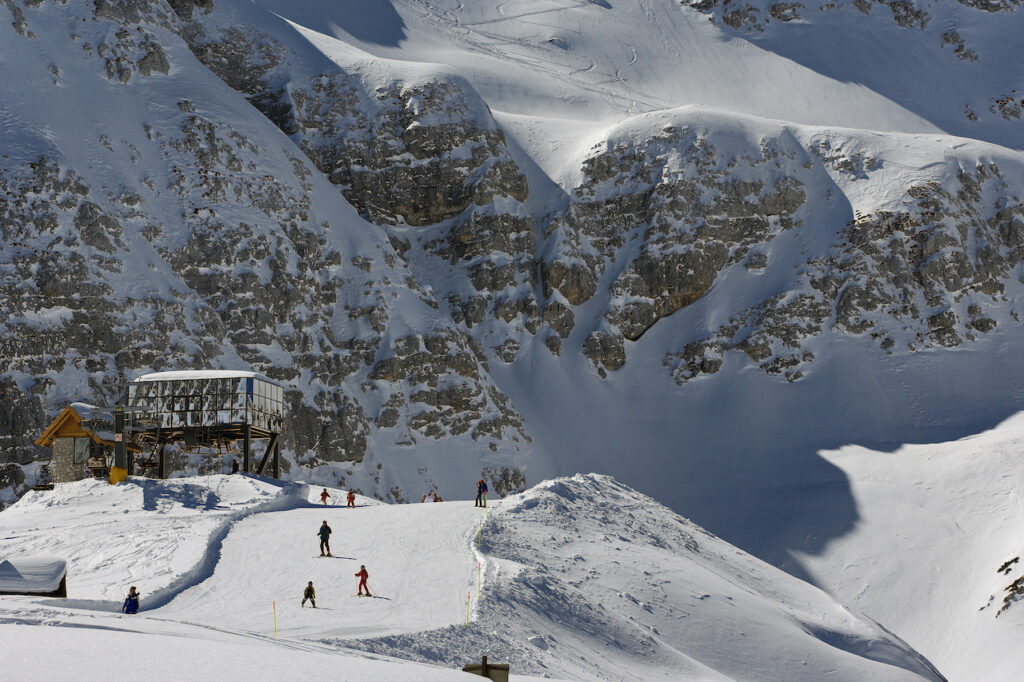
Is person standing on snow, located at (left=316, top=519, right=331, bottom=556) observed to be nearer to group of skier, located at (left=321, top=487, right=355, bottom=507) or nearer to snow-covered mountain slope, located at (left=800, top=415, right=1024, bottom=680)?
group of skier, located at (left=321, top=487, right=355, bottom=507)

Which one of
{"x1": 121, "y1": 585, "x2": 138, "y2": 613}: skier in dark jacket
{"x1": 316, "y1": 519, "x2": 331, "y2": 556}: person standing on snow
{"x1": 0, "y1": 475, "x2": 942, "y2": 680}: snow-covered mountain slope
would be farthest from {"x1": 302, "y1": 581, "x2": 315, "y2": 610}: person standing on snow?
{"x1": 316, "y1": 519, "x2": 331, "y2": 556}: person standing on snow

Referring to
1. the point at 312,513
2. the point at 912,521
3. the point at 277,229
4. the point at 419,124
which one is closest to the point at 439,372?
the point at 277,229

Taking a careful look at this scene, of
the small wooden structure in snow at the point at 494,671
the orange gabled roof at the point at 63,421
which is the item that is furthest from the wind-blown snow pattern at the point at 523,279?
the small wooden structure in snow at the point at 494,671

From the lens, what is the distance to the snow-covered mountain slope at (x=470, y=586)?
97.3 ft

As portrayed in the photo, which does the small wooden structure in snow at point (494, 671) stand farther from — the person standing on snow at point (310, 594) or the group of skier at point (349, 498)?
the group of skier at point (349, 498)

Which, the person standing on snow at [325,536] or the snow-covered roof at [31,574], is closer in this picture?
the snow-covered roof at [31,574]

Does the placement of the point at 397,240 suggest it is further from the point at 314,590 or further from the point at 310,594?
the point at 310,594

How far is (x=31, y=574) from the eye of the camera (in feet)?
86.0

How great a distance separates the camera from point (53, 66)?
91250 mm

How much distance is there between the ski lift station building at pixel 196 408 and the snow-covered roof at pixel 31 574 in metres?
31.1

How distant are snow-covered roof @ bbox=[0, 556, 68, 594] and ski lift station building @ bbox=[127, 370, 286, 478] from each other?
31.1m

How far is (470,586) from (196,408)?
28433 millimetres

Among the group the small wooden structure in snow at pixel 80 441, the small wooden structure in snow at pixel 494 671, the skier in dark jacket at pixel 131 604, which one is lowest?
the small wooden structure in snow at pixel 80 441

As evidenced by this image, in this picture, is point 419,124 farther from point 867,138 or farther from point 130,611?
point 130,611
